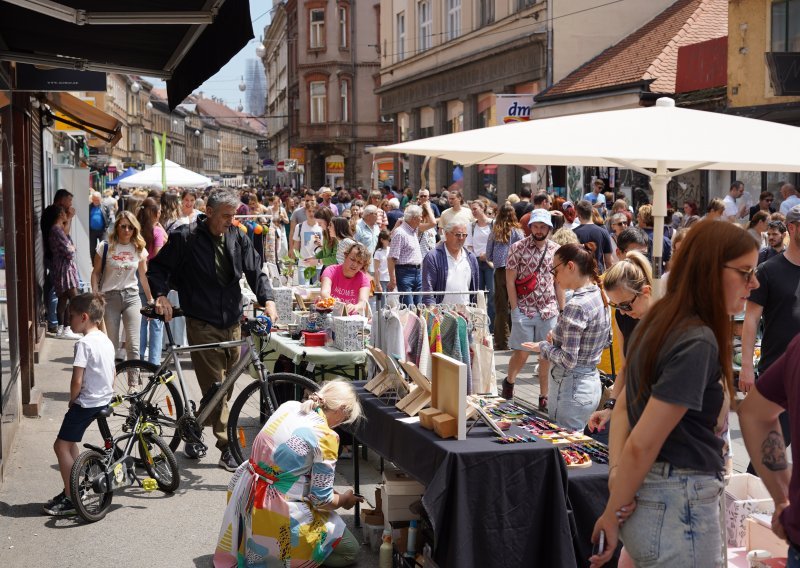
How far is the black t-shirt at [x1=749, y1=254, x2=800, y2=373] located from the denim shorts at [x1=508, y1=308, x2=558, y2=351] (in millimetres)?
3453

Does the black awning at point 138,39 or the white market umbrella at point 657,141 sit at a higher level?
the black awning at point 138,39

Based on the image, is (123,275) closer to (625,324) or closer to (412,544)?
(625,324)

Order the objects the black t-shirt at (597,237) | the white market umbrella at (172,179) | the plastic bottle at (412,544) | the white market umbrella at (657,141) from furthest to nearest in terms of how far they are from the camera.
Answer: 1. the white market umbrella at (172,179)
2. the black t-shirt at (597,237)
3. the white market umbrella at (657,141)
4. the plastic bottle at (412,544)

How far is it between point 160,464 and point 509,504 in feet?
10.3

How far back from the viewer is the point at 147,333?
11367mm

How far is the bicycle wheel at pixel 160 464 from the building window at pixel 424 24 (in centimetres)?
3355

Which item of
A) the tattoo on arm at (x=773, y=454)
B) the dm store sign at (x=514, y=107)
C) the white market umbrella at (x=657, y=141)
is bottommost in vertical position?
the tattoo on arm at (x=773, y=454)

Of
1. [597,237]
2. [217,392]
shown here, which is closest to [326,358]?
[217,392]

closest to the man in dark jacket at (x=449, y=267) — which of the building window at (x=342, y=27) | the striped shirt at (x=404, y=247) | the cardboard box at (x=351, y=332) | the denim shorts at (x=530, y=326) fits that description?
the denim shorts at (x=530, y=326)

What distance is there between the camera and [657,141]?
630 centimetres

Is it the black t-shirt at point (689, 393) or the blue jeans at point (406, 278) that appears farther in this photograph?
the blue jeans at point (406, 278)

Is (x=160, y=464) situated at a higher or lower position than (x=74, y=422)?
lower

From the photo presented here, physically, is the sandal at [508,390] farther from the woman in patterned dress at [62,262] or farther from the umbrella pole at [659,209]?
the woman in patterned dress at [62,262]

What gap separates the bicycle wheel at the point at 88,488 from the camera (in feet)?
21.0
